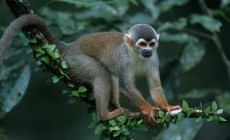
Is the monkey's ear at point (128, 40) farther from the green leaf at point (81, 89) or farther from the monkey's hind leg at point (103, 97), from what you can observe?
the green leaf at point (81, 89)

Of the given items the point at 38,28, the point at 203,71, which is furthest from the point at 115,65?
the point at 203,71

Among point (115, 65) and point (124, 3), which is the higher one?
point (124, 3)

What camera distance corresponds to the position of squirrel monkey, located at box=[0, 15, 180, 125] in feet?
18.5

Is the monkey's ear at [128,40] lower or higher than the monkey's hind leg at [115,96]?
higher

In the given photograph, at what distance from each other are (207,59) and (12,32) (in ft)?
17.4

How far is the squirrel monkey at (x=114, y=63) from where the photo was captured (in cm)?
564

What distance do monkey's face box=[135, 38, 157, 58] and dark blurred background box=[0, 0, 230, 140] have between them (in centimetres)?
71

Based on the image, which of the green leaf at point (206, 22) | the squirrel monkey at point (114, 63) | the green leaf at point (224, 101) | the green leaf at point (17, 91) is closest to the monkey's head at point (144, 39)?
the squirrel monkey at point (114, 63)

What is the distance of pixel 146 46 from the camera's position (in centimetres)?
581

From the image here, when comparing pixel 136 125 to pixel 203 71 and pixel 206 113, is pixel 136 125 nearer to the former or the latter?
pixel 206 113

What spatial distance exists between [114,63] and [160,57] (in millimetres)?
2138

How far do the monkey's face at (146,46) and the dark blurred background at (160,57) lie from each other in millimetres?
713

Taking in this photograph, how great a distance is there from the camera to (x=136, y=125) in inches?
204

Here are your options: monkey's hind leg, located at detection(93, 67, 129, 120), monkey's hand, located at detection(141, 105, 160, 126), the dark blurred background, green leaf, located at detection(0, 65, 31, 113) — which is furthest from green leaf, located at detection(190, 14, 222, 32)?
green leaf, located at detection(0, 65, 31, 113)
